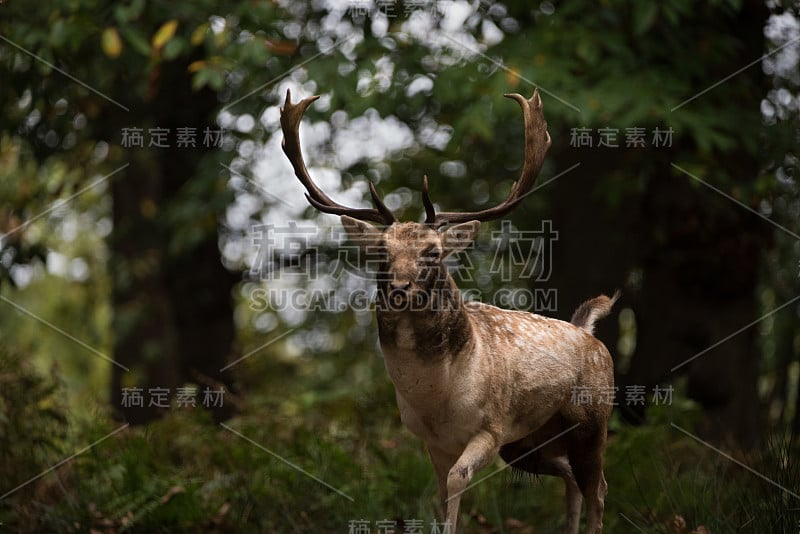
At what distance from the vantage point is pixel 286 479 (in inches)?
266

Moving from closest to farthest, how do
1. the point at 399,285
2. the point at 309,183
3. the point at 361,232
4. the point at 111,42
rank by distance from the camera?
1. the point at 399,285
2. the point at 361,232
3. the point at 309,183
4. the point at 111,42

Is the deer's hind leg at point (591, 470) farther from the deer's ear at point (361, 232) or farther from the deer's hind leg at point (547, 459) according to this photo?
the deer's ear at point (361, 232)

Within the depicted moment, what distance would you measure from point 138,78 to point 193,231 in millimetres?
2410

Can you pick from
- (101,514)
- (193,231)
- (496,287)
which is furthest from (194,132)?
(101,514)

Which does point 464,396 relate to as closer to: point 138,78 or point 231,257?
point 138,78

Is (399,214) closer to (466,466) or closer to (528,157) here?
(528,157)

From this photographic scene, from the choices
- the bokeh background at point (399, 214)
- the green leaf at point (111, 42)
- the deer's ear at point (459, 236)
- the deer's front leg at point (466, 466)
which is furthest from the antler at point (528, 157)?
the green leaf at point (111, 42)

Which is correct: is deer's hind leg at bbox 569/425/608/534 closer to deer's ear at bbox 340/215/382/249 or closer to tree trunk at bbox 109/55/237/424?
deer's ear at bbox 340/215/382/249

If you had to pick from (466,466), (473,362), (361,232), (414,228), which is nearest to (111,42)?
(361,232)

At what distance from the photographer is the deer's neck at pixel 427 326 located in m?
3.93

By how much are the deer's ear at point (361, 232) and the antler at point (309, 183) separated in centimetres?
12

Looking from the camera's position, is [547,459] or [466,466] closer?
[466,466]

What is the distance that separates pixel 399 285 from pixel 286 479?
3341 millimetres

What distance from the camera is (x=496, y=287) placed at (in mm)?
8375
